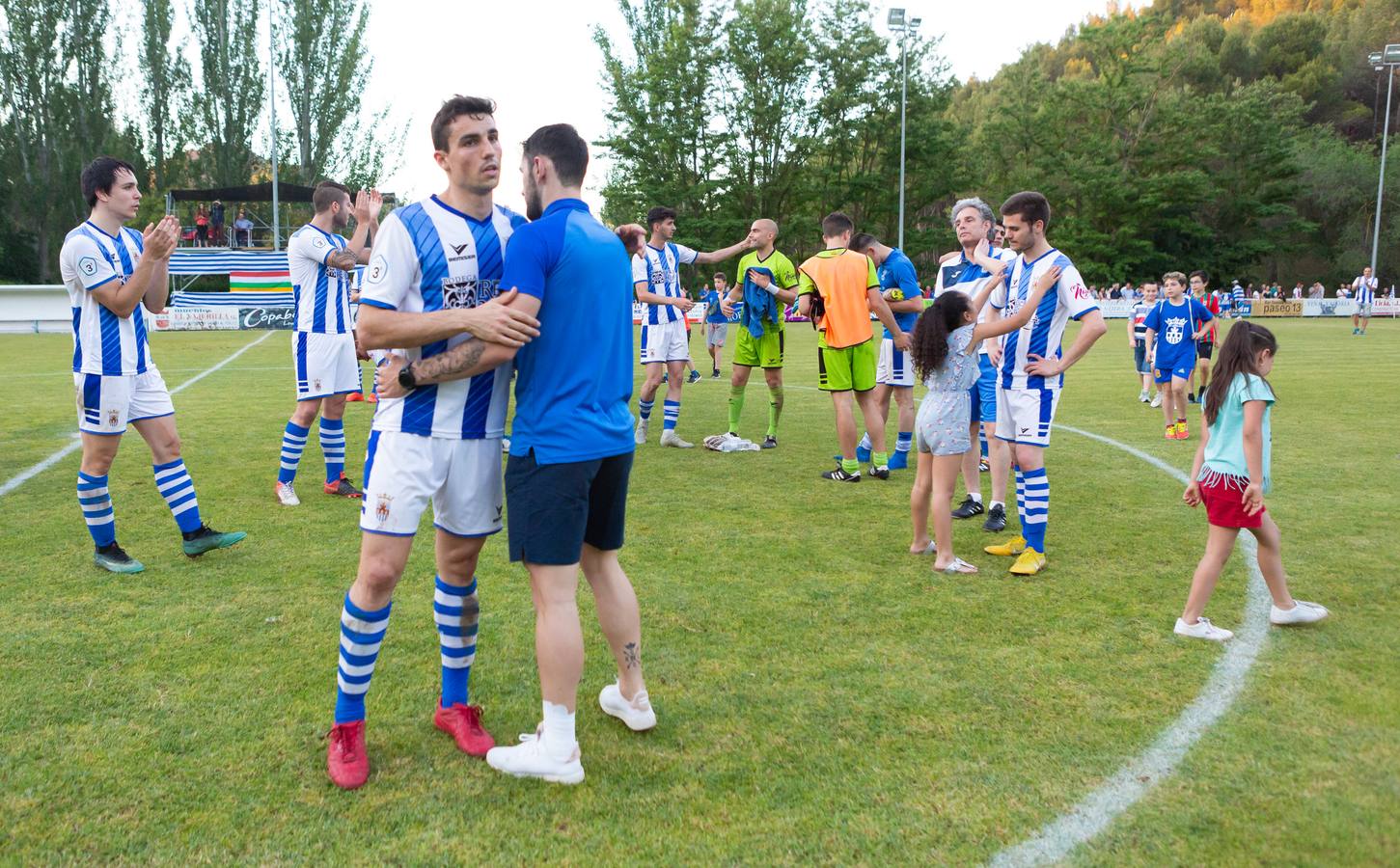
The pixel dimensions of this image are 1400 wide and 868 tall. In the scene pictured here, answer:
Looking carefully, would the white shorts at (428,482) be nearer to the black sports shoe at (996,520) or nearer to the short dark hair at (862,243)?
the black sports shoe at (996,520)

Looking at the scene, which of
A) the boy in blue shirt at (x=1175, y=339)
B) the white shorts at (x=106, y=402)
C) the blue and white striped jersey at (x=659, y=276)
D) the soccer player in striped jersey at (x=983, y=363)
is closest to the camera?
the white shorts at (x=106, y=402)

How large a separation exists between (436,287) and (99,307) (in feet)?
10.9

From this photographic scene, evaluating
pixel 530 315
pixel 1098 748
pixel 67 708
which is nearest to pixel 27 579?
pixel 67 708

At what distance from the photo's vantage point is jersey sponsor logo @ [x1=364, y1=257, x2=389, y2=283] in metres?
2.97

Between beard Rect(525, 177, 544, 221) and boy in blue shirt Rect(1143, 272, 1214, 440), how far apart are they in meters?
9.31

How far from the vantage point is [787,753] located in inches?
131

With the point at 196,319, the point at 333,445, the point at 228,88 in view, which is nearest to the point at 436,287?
the point at 333,445

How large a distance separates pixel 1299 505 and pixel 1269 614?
9.58 ft

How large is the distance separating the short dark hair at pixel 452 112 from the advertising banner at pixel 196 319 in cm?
3119

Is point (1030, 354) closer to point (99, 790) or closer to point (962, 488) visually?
point (962, 488)

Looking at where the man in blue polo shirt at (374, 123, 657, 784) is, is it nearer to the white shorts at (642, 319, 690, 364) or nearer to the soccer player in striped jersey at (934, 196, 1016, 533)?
the soccer player in striped jersey at (934, 196, 1016, 533)

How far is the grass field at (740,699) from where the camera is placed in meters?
2.81

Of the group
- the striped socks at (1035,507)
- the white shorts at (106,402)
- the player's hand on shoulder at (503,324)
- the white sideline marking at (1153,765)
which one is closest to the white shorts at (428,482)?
the player's hand on shoulder at (503,324)

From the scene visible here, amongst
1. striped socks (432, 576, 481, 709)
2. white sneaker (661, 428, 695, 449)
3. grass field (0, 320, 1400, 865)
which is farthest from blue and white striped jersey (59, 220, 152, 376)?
white sneaker (661, 428, 695, 449)
